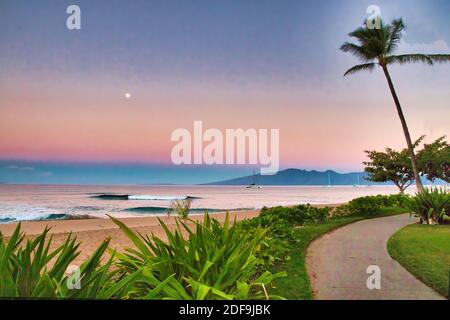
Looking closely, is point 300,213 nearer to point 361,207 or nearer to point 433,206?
point 433,206

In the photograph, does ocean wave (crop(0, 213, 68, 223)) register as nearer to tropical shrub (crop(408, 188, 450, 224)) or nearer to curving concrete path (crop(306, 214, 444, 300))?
curving concrete path (crop(306, 214, 444, 300))

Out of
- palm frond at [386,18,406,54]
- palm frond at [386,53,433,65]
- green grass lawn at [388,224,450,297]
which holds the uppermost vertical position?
palm frond at [386,18,406,54]

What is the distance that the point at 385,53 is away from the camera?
346 inches

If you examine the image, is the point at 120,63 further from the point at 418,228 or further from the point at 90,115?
the point at 418,228

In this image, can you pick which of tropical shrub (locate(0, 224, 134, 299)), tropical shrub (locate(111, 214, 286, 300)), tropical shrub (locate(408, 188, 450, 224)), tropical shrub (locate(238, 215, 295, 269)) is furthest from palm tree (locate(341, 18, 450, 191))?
tropical shrub (locate(0, 224, 134, 299))

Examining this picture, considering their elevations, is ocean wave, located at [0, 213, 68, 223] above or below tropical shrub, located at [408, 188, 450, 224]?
below

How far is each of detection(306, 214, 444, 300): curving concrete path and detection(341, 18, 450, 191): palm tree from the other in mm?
1720

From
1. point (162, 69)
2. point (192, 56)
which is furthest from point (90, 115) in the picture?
point (192, 56)

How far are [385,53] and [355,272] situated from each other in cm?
761

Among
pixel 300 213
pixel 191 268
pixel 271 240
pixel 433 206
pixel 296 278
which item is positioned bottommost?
pixel 296 278

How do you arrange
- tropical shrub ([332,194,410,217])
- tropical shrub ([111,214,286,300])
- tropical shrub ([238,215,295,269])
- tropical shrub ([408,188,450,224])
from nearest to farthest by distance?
tropical shrub ([111,214,286,300]) → tropical shrub ([238,215,295,269]) → tropical shrub ([408,188,450,224]) → tropical shrub ([332,194,410,217])

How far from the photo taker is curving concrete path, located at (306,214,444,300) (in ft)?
8.52

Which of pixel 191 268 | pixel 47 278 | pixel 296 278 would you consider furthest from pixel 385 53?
pixel 47 278

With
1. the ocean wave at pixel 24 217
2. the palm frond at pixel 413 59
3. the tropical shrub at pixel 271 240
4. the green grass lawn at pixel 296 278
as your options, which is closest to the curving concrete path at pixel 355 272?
the green grass lawn at pixel 296 278
